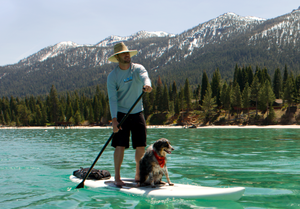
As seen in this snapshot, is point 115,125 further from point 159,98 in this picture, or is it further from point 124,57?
point 159,98

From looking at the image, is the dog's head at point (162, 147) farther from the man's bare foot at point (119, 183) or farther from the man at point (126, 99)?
the man's bare foot at point (119, 183)

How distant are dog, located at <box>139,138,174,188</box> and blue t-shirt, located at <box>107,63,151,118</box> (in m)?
1.11

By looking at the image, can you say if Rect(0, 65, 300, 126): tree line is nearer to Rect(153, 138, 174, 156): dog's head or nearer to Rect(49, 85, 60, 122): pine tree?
Rect(49, 85, 60, 122): pine tree

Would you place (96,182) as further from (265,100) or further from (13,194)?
(265,100)

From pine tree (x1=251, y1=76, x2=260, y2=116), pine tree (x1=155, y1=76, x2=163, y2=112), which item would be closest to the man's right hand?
pine tree (x1=251, y1=76, x2=260, y2=116)

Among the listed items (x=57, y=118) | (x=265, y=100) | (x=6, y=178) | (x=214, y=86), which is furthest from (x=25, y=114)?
(x=6, y=178)

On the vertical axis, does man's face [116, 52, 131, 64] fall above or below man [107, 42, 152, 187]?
above

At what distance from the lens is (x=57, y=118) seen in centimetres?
12988

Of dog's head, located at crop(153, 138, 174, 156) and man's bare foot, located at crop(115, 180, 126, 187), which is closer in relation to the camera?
dog's head, located at crop(153, 138, 174, 156)

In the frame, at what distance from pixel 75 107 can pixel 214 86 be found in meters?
72.0

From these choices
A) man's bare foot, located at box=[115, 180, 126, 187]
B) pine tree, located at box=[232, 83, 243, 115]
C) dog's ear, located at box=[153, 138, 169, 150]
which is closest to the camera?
dog's ear, located at box=[153, 138, 169, 150]

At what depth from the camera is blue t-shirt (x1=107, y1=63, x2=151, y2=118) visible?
20.3 ft

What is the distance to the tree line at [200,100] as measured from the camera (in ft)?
268

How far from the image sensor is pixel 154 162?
5.59m
